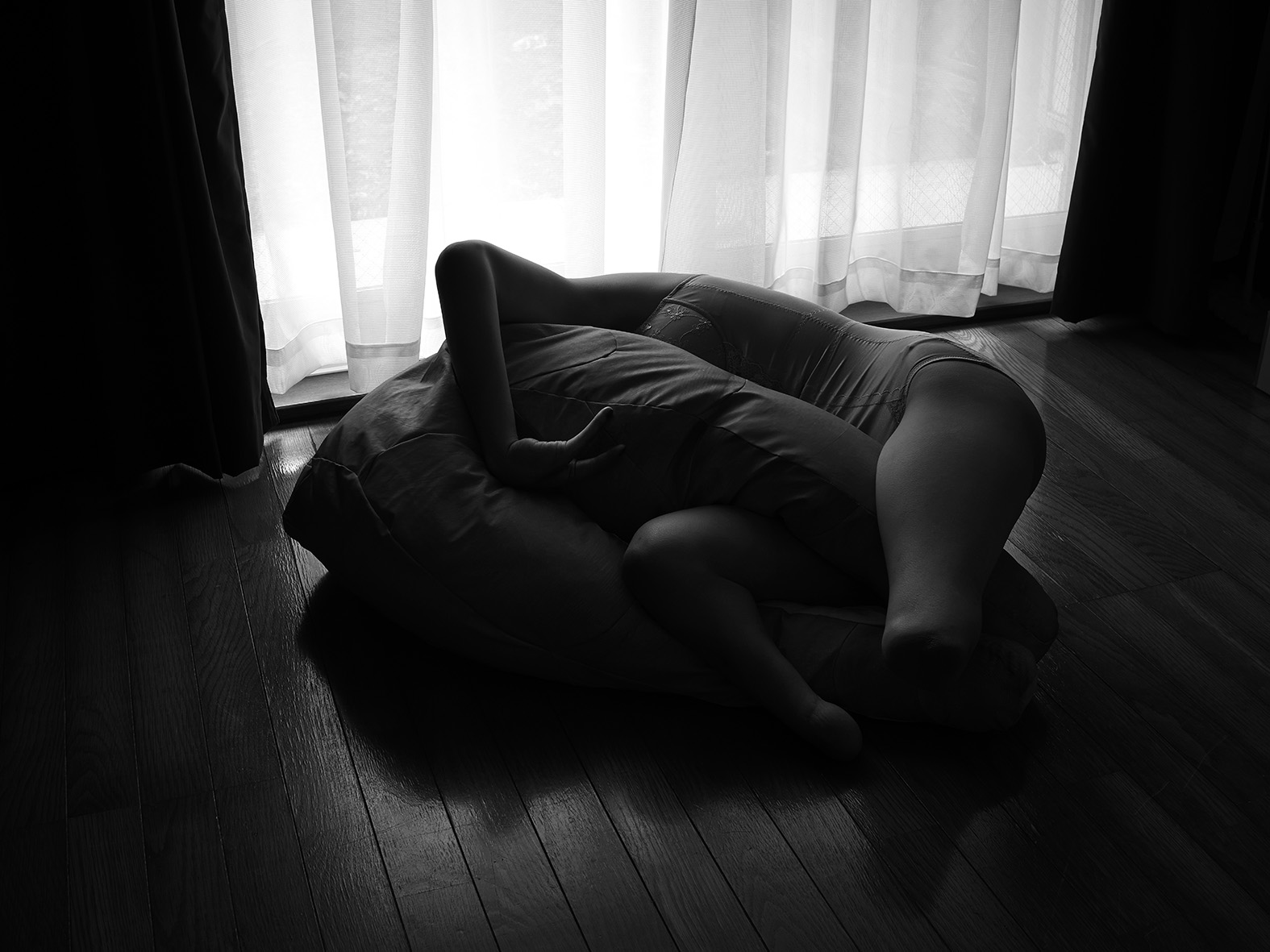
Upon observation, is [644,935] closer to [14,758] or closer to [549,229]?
[14,758]

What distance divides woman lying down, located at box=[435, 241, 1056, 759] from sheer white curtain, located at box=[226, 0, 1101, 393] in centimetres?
58

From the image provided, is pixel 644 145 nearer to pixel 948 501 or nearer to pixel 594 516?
pixel 594 516

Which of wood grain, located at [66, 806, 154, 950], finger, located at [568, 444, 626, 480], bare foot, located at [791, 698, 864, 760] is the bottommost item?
wood grain, located at [66, 806, 154, 950]

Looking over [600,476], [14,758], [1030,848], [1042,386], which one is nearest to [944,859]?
[1030,848]

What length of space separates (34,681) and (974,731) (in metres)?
1.41

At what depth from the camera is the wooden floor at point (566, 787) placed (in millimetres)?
1483

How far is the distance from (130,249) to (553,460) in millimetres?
896

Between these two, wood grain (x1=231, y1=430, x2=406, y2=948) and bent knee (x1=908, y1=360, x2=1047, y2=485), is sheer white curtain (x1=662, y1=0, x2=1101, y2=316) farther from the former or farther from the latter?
wood grain (x1=231, y1=430, x2=406, y2=948)

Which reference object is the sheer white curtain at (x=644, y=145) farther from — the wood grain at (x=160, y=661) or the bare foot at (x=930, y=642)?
the bare foot at (x=930, y=642)

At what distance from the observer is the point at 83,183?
208 cm

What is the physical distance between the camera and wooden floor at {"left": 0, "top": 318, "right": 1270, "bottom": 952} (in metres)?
1.48

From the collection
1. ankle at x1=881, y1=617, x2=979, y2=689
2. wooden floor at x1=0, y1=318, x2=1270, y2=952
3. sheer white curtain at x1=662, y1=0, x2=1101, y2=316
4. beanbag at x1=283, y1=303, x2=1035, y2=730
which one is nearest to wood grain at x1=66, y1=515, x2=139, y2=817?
wooden floor at x1=0, y1=318, x2=1270, y2=952

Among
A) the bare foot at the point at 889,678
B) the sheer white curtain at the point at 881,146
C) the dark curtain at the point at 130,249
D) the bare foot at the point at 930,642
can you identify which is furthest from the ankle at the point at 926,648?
the sheer white curtain at the point at 881,146

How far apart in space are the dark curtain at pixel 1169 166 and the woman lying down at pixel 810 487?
44.7 inches
